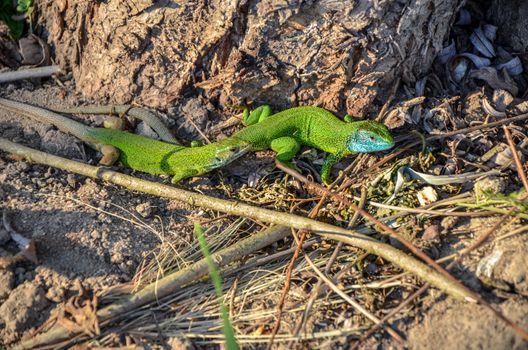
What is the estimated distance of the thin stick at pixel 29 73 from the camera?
15.4ft

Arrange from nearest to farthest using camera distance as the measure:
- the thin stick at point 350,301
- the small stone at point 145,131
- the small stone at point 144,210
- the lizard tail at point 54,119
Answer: the thin stick at point 350,301 → the small stone at point 144,210 → the lizard tail at point 54,119 → the small stone at point 145,131

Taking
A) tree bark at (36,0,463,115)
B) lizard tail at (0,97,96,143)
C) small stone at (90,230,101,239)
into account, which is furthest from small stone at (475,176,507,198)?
lizard tail at (0,97,96,143)

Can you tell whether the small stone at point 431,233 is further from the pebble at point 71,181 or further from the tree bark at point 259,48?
the pebble at point 71,181

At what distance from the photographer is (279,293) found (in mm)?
3346

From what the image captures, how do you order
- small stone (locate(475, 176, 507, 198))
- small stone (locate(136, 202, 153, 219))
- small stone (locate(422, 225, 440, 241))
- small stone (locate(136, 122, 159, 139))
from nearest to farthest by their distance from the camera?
small stone (locate(422, 225, 440, 241)) → small stone (locate(475, 176, 507, 198)) → small stone (locate(136, 202, 153, 219)) → small stone (locate(136, 122, 159, 139))

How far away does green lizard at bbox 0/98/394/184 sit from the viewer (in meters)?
4.24

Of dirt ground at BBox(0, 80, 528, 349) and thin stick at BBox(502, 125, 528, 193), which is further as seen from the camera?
thin stick at BBox(502, 125, 528, 193)

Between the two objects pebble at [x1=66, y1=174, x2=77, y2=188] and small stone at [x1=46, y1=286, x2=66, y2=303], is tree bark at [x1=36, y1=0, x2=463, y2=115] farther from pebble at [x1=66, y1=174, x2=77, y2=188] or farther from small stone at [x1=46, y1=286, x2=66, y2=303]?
small stone at [x1=46, y1=286, x2=66, y2=303]

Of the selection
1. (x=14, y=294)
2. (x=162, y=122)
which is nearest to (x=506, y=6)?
(x=162, y=122)

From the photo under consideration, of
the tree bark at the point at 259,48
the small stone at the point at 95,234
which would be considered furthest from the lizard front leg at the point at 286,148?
the small stone at the point at 95,234

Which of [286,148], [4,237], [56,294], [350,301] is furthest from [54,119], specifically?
[350,301]

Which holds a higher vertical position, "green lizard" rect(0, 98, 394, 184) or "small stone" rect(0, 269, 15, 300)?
"green lizard" rect(0, 98, 394, 184)

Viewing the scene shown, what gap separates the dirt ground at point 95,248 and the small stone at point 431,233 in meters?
0.11

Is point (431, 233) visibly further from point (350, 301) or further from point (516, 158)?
point (516, 158)
